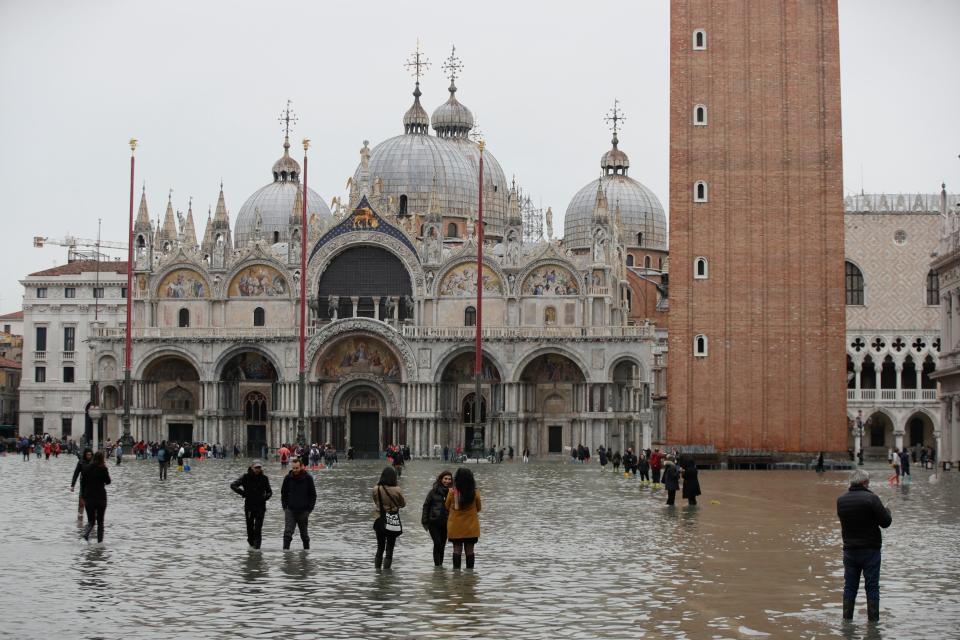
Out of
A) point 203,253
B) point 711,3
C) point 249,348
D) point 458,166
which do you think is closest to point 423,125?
point 458,166

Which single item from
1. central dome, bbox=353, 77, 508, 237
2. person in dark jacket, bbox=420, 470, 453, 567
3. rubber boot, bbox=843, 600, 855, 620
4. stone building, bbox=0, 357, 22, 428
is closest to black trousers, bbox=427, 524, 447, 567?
person in dark jacket, bbox=420, 470, 453, 567

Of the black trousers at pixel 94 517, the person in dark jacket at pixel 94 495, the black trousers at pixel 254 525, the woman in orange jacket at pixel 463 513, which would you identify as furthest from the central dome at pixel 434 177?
the woman in orange jacket at pixel 463 513

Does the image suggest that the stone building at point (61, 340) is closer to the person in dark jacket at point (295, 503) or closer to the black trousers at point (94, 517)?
the black trousers at point (94, 517)

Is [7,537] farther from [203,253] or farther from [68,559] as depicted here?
[203,253]

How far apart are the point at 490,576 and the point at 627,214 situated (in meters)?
83.1

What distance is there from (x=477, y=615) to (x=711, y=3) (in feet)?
147

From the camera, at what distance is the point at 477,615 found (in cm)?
1402

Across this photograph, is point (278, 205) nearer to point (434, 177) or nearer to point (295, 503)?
point (434, 177)

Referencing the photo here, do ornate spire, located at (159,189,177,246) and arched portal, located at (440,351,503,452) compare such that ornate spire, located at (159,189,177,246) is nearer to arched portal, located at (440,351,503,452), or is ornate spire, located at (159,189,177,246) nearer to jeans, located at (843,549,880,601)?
arched portal, located at (440,351,503,452)

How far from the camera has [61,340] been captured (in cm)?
9338

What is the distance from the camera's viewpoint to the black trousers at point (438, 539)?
17.5 meters

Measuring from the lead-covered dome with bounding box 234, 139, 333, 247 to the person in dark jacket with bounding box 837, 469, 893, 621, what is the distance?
79675mm

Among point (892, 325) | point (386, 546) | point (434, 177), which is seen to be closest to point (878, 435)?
point (892, 325)

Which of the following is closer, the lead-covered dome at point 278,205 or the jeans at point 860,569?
the jeans at point 860,569
